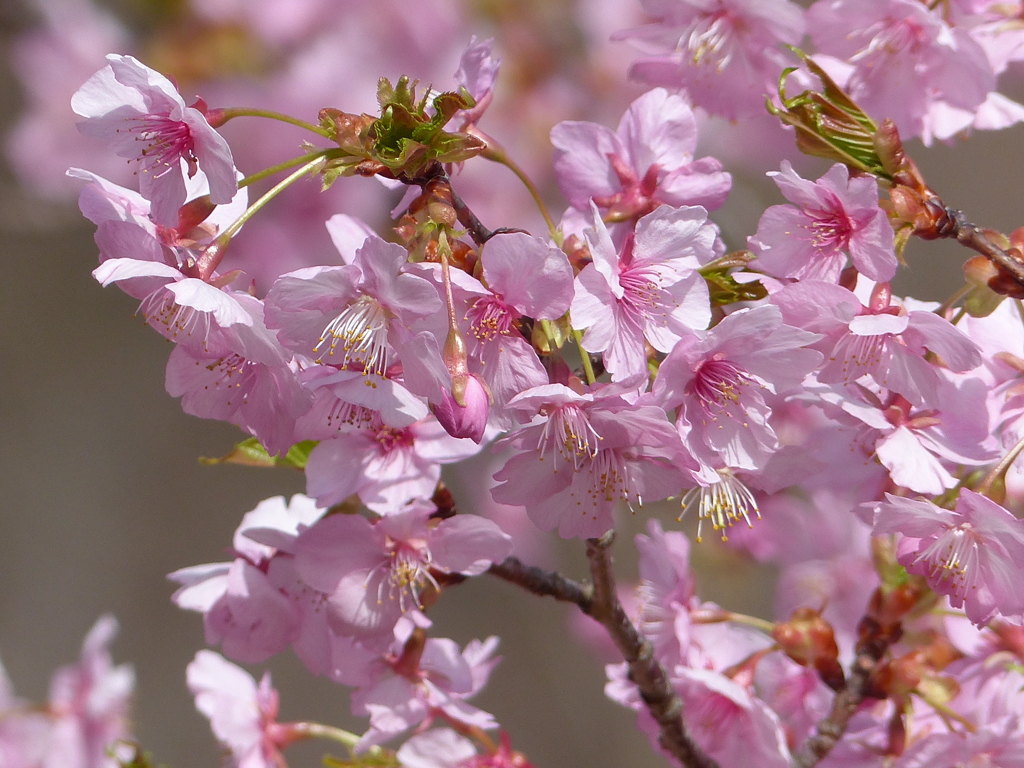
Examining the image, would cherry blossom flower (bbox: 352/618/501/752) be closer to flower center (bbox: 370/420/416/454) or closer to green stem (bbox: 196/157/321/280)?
flower center (bbox: 370/420/416/454)

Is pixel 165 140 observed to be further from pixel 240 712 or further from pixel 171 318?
pixel 240 712

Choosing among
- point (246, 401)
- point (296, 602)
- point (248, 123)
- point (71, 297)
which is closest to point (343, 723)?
point (71, 297)

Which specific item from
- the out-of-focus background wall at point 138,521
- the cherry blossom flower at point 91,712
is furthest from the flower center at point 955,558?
the out-of-focus background wall at point 138,521

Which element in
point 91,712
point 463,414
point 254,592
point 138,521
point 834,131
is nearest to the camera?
point 463,414

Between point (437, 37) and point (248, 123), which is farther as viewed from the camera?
point (437, 37)

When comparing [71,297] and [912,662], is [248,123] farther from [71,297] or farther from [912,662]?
[71,297]

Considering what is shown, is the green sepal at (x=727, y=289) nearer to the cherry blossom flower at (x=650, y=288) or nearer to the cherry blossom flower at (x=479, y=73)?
the cherry blossom flower at (x=650, y=288)

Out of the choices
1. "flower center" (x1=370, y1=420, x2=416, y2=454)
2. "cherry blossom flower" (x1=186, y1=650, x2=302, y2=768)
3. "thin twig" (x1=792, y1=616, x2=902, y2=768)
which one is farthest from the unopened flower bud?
"cherry blossom flower" (x1=186, y1=650, x2=302, y2=768)

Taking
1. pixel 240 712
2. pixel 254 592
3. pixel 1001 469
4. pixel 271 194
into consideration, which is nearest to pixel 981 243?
pixel 1001 469
